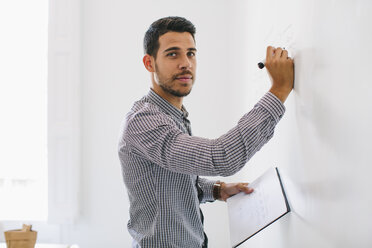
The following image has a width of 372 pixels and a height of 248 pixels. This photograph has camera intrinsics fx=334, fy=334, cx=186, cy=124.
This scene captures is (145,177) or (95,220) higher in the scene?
(145,177)

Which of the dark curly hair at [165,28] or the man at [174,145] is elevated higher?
the dark curly hair at [165,28]

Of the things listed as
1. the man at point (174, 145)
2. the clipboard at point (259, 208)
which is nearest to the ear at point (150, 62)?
the man at point (174, 145)

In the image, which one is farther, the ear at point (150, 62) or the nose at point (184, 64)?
the ear at point (150, 62)

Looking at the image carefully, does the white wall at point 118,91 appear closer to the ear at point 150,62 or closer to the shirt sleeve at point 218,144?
the ear at point 150,62

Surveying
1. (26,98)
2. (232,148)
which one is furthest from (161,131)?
(26,98)

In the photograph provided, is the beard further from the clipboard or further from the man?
the clipboard

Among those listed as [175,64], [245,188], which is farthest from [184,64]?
[245,188]

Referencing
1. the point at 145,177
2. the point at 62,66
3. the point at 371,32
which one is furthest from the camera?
the point at 62,66

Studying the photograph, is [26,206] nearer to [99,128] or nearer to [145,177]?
[99,128]

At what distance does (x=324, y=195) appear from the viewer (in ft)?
2.62

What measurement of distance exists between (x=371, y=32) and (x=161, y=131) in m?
0.59

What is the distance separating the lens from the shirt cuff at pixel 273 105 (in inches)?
35.2

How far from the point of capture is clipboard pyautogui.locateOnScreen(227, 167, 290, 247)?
3.34ft

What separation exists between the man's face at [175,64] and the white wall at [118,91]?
163cm
